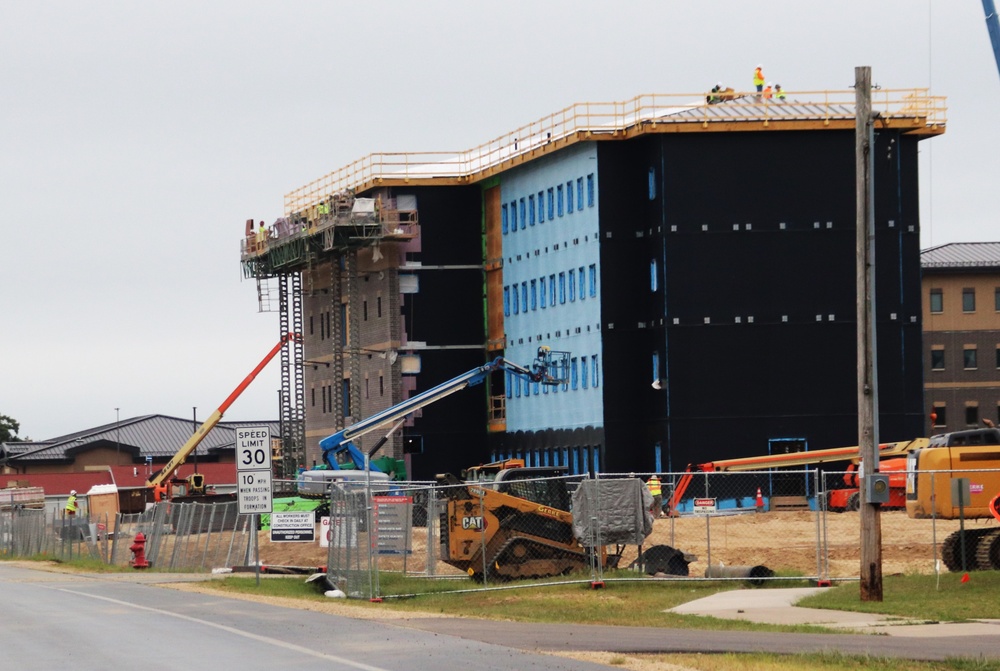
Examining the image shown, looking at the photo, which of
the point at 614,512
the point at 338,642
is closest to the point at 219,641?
the point at 338,642

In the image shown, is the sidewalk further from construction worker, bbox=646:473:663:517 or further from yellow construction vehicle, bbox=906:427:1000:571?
construction worker, bbox=646:473:663:517

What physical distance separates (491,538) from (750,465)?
1252 inches

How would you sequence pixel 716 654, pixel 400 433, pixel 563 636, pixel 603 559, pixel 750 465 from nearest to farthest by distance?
pixel 716 654 < pixel 563 636 < pixel 603 559 < pixel 750 465 < pixel 400 433

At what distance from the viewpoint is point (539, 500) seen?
35375mm

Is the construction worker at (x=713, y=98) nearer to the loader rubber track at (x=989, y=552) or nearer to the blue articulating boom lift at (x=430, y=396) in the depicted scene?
the blue articulating boom lift at (x=430, y=396)

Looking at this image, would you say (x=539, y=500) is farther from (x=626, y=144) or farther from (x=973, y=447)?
(x=626, y=144)

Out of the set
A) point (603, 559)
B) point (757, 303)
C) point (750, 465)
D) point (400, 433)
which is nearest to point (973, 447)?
point (603, 559)

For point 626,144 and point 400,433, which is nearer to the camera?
point 626,144

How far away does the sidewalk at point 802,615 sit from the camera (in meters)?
24.4

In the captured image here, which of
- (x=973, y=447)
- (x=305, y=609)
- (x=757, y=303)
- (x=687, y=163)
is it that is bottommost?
(x=305, y=609)

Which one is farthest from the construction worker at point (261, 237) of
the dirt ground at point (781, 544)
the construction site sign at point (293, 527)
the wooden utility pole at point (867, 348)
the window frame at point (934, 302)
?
the wooden utility pole at point (867, 348)

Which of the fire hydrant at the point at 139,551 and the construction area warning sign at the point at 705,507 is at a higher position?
the construction area warning sign at the point at 705,507

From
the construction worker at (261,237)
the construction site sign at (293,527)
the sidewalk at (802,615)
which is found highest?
the construction worker at (261,237)

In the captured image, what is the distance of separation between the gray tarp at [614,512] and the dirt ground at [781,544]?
5.73ft
